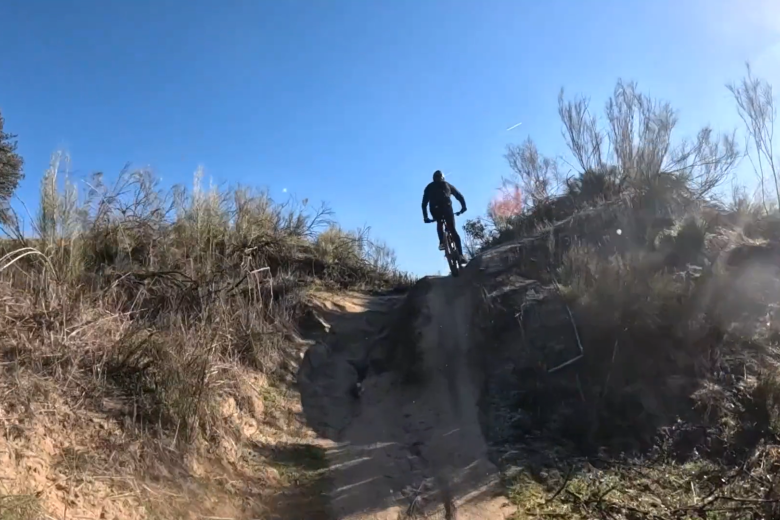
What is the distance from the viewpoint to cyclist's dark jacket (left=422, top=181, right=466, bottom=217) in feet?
37.6

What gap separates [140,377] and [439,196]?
750cm

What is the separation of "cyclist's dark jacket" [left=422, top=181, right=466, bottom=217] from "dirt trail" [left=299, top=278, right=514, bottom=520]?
1.64 m

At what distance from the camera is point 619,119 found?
15984mm

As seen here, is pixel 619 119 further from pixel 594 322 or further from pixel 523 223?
pixel 594 322

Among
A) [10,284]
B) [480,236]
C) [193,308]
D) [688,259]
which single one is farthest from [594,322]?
[480,236]

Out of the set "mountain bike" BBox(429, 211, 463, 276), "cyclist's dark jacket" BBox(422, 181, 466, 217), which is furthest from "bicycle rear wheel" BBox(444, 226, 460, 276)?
"cyclist's dark jacket" BBox(422, 181, 466, 217)

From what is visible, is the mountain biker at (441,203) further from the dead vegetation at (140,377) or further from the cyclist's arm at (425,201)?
the dead vegetation at (140,377)

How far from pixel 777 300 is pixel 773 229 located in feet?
11.1

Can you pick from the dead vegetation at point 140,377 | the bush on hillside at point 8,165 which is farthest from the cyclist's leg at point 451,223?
the bush on hillside at point 8,165

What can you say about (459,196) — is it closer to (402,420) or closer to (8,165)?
(402,420)

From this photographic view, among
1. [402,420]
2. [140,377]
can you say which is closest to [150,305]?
[140,377]

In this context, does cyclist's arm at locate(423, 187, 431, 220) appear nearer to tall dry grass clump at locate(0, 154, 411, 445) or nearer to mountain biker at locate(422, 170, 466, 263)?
mountain biker at locate(422, 170, 466, 263)

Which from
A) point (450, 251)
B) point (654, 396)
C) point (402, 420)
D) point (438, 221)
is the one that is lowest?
point (654, 396)

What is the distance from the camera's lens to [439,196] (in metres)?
11.5
